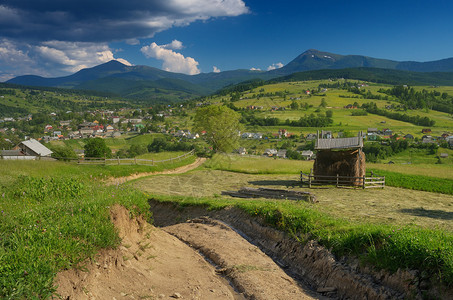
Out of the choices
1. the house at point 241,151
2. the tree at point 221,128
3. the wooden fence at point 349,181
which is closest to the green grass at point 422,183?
the wooden fence at point 349,181

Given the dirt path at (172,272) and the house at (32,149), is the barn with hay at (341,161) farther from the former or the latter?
the house at (32,149)

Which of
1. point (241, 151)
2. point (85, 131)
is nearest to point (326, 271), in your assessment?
point (241, 151)

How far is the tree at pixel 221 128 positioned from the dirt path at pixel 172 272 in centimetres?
4821

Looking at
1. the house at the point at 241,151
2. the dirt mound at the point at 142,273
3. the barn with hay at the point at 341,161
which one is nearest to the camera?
the dirt mound at the point at 142,273

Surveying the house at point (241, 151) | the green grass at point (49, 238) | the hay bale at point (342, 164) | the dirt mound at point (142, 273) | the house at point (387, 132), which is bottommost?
the house at point (387, 132)

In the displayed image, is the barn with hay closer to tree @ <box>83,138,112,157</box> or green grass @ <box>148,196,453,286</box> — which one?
green grass @ <box>148,196,453,286</box>

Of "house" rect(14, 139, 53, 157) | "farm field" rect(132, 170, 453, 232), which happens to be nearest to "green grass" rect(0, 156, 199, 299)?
"farm field" rect(132, 170, 453, 232)

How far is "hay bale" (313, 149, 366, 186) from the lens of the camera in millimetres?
30000

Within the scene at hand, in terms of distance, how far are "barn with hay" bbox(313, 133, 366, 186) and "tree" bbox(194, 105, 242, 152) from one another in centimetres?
3016

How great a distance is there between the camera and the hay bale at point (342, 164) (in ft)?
98.4

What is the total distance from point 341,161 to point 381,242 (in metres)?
22.5

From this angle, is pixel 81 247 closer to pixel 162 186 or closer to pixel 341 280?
pixel 341 280

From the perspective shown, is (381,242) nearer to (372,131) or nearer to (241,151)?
(241,151)

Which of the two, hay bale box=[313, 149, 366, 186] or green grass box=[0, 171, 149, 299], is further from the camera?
hay bale box=[313, 149, 366, 186]
